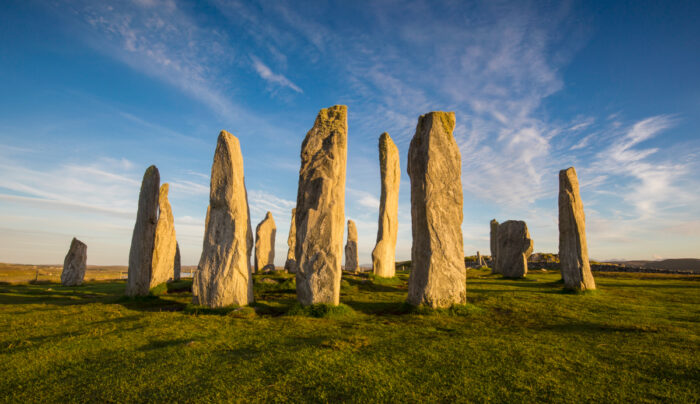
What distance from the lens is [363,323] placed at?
7855 millimetres

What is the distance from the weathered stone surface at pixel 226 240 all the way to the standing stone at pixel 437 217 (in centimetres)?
482

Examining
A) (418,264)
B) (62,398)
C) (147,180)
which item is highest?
(147,180)

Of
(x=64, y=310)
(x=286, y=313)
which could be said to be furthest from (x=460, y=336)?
(x=64, y=310)

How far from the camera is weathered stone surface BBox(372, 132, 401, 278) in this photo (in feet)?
57.8

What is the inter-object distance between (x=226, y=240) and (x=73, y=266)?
1439 centimetres

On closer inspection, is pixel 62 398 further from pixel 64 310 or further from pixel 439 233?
pixel 439 233

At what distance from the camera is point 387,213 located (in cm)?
1808

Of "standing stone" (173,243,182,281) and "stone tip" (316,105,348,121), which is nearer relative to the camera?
"stone tip" (316,105,348,121)

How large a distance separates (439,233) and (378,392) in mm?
5837

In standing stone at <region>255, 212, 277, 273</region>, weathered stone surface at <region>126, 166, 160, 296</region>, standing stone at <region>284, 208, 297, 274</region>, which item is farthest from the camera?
standing stone at <region>255, 212, 277, 273</region>

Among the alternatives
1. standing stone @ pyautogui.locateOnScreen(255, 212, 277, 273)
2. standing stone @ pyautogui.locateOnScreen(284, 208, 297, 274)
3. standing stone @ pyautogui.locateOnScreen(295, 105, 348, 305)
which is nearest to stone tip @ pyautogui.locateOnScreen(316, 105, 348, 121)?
standing stone @ pyautogui.locateOnScreen(295, 105, 348, 305)

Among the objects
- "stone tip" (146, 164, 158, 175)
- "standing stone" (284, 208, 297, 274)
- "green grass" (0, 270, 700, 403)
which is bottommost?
"green grass" (0, 270, 700, 403)

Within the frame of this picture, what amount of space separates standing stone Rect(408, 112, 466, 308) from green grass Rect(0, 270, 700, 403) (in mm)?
622

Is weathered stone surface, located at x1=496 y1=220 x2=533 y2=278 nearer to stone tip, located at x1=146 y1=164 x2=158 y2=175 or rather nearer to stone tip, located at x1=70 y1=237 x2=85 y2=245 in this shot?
stone tip, located at x1=146 y1=164 x2=158 y2=175
